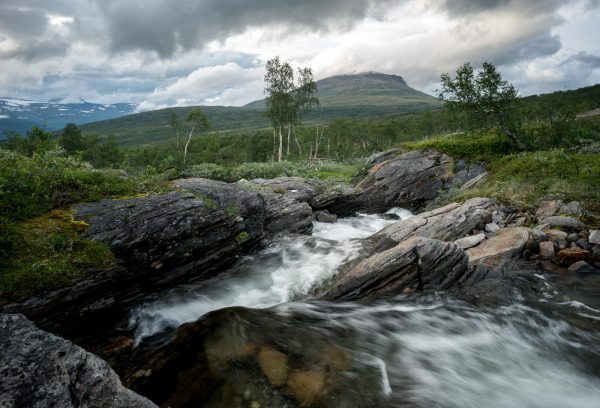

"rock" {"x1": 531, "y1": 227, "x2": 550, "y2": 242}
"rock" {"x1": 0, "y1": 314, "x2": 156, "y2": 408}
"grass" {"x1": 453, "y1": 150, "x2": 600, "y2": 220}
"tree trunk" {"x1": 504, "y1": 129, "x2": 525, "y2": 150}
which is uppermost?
"tree trunk" {"x1": 504, "y1": 129, "x2": 525, "y2": 150}

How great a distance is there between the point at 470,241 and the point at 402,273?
5.80 m

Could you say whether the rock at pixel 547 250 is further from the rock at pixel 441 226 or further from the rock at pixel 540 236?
the rock at pixel 441 226

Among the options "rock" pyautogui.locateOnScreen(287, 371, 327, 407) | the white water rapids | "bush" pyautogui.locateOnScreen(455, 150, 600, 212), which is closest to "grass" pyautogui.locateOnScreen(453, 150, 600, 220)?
"bush" pyautogui.locateOnScreen(455, 150, 600, 212)

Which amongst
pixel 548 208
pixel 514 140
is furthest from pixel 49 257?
pixel 514 140

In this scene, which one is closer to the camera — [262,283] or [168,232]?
[168,232]

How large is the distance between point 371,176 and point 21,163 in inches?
1097

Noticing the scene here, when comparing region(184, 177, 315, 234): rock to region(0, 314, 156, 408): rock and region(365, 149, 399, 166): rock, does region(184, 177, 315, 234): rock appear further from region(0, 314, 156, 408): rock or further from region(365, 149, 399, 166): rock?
region(365, 149, 399, 166): rock

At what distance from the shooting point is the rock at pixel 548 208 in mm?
17734

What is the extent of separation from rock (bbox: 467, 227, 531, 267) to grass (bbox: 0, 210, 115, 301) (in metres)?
13.8

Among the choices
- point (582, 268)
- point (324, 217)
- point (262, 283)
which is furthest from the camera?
point (324, 217)

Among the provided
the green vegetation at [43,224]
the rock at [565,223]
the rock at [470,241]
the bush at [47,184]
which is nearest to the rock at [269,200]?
the bush at [47,184]

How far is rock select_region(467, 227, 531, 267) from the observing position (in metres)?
14.5

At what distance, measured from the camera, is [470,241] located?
1636 centimetres

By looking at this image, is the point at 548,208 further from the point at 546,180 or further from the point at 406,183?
the point at 406,183
